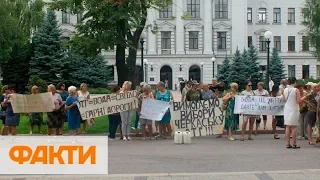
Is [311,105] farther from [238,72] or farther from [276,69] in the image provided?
[276,69]

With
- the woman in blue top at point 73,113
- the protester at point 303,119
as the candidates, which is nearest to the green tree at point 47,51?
the woman in blue top at point 73,113

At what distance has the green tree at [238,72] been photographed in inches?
2591

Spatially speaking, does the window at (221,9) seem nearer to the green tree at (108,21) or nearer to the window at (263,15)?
the window at (263,15)

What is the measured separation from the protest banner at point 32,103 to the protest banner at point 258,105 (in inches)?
240

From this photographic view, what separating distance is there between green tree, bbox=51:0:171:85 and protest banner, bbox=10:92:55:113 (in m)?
5.76

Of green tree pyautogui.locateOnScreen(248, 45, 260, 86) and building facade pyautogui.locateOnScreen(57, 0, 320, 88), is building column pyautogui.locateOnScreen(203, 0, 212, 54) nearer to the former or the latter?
building facade pyautogui.locateOnScreen(57, 0, 320, 88)

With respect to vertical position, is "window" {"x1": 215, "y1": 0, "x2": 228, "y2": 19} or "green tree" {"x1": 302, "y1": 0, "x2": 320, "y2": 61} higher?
"window" {"x1": 215, "y1": 0, "x2": 228, "y2": 19}

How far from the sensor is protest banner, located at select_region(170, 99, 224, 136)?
55.3ft

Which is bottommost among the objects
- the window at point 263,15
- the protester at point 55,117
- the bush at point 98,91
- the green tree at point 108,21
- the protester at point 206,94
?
the bush at point 98,91

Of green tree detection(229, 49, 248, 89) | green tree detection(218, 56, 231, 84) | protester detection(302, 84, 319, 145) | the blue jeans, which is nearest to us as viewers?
protester detection(302, 84, 319, 145)

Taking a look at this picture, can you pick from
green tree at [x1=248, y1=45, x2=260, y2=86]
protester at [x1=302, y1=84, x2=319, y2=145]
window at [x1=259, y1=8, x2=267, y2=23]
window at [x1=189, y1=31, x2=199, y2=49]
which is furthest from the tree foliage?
protester at [x1=302, y1=84, x2=319, y2=145]

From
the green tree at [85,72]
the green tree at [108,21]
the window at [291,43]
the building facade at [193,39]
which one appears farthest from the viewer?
the window at [291,43]

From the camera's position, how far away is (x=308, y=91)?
16172 millimetres

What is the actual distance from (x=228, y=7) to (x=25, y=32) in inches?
1294
